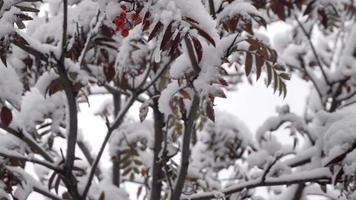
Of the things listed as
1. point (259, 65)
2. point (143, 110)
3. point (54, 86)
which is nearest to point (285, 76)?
point (259, 65)

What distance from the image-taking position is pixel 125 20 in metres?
1.62

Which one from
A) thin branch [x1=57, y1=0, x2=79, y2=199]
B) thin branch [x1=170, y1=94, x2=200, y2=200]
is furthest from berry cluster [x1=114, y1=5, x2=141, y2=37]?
thin branch [x1=170, y1=94, x2=200, y2=200]

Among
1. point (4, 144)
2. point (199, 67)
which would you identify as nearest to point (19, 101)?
point (4, 144)

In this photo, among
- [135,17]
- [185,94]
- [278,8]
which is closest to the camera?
[135,17]

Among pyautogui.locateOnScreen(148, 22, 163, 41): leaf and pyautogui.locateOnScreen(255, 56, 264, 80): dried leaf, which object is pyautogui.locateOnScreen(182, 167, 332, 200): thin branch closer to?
pyautogui.locateOnScreen(255, 56, 264, 80): dried leaf

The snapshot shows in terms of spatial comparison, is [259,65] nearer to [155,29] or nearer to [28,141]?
[155,29]

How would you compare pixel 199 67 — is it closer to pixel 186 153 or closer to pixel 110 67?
pixel 186 153

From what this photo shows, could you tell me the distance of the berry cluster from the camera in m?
1.49

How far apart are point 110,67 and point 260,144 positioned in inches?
61.4

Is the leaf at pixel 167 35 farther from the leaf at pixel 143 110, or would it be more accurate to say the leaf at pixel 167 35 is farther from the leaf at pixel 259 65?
the leaf at pixel 143 110

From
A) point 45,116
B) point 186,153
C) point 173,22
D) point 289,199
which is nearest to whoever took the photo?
point 173,22

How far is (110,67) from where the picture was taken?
8.79ft

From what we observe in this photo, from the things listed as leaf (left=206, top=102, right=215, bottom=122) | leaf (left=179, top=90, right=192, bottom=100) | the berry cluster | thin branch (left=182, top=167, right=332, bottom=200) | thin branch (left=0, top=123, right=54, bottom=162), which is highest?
the berry cluster

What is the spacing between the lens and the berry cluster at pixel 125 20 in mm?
1487
